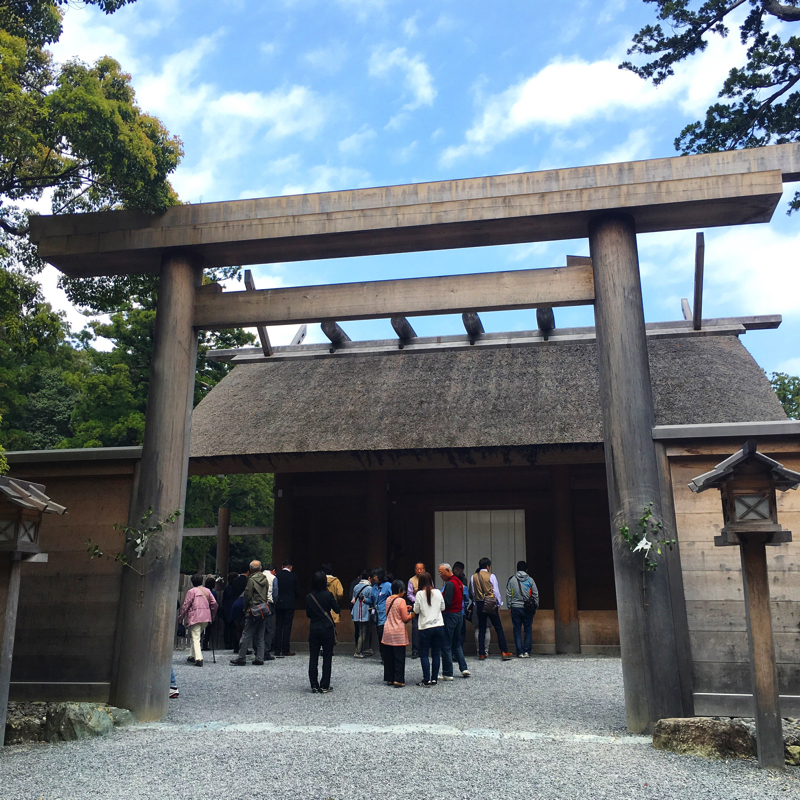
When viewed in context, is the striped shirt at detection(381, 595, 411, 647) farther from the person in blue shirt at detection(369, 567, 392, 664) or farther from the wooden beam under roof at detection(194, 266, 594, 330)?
the wooden beam under roof at detection(194, 266, 594, 330)

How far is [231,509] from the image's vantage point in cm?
2420

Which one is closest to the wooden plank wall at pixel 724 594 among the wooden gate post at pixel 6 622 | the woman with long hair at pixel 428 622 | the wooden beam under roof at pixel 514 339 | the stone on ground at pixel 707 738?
the stone on ground at pixel 707 738

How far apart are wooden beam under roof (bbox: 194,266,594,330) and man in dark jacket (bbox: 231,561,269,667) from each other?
175 inches

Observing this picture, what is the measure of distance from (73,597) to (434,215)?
5.04 meters

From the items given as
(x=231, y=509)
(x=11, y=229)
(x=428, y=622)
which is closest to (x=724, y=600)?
(x=428, y=622)

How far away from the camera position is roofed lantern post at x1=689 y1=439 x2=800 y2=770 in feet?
16.0

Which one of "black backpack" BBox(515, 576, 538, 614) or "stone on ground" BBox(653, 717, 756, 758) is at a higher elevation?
"black backpack" BBox(515, 576, 538, 614)

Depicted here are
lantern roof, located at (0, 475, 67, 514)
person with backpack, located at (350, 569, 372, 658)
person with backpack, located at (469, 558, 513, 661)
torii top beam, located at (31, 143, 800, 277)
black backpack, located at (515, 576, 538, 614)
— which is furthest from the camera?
person with backpack, located at (350, 569, 372, 658)

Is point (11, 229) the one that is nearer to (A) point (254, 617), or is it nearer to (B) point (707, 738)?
(A) point (254, 617)

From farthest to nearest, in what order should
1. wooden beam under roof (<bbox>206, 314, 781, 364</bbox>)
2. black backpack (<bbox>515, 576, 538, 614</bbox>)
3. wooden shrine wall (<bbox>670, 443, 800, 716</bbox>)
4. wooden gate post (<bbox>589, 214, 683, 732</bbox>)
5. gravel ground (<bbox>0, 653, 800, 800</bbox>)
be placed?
black backpack (<bbox>515, 576, 538, 614</bbox>) < wooden beam under roof (<bbox>206, 314, 781, 364</bbox>) < wooden gate post (<bbox>589, 214, 683, 732</bbox>) < wooden shrine wall (<bbox>670, 443, 800, 716</bbox>) < gravel ground (<bbox>0, 653, 800, 800</bbox>)

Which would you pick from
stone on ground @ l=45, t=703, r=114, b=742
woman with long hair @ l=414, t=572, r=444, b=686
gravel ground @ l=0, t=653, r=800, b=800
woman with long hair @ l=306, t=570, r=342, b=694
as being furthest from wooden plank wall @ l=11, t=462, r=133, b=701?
woman with long hair @ l=414, t=572, r=444, b=686

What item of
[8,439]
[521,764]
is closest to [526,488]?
[521,764]

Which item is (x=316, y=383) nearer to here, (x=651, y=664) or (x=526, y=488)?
(x=526, y=488)

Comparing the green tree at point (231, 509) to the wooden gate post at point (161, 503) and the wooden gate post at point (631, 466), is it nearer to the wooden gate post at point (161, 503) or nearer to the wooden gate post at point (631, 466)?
the wooden gate post at point (161, 503)
